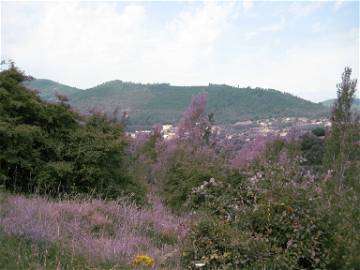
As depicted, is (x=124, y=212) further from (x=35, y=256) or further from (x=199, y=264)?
(x=35, y=256)

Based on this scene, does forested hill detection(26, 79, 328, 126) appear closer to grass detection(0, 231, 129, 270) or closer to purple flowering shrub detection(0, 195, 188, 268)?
purple flowering shrub detection(0, 195, 188, 268)

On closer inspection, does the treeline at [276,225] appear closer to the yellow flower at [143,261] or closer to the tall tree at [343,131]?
the yellow flower at [143,261]

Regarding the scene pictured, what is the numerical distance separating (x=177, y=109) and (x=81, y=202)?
9067 cm

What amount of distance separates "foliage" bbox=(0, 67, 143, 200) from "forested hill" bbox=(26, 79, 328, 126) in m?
81.5

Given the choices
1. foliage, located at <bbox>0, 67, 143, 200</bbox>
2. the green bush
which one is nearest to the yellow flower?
the green bush

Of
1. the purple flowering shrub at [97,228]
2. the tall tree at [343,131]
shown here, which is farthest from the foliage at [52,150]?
the tall tree at [343,131]

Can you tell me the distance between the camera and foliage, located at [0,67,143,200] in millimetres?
8352

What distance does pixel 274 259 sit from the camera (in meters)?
4.82

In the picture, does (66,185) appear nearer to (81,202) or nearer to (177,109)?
(81,202)

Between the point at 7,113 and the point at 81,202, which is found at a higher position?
the point at 7,113

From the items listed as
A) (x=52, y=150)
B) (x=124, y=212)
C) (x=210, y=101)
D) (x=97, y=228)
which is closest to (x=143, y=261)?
(x=97, y=228)

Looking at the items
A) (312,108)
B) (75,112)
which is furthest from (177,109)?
(75,112)

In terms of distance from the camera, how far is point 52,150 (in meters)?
9.05

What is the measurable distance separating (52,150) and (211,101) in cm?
9339
